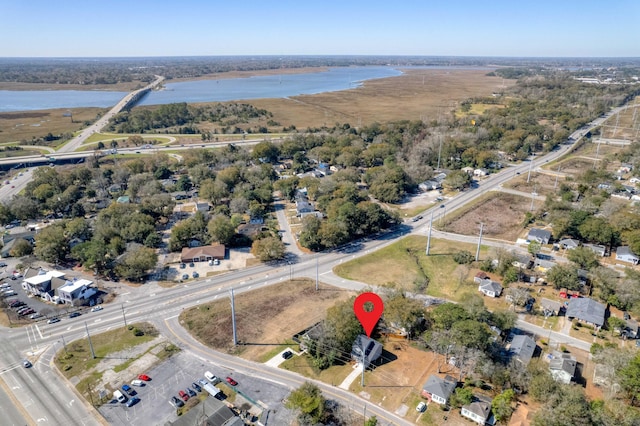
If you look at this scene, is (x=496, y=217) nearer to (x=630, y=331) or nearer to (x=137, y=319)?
(x=630, y=331)

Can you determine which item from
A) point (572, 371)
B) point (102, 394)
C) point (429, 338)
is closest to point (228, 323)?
point (102, 394)

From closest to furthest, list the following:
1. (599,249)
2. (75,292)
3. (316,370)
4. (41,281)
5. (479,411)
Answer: (479,411)
(316,370)
(75,292)
(41,281)
(599,249)

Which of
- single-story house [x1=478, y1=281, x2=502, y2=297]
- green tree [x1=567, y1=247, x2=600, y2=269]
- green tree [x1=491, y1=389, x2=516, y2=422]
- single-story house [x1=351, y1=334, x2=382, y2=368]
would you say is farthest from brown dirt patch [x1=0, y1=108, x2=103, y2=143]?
green tree [x1=567, y1=247, x2=600, y2=269]

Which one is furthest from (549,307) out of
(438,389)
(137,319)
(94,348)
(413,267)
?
(94,348)

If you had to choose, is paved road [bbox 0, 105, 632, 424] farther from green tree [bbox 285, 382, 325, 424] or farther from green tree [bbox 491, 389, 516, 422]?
green tree [bbox 491, 389, 516, 422]

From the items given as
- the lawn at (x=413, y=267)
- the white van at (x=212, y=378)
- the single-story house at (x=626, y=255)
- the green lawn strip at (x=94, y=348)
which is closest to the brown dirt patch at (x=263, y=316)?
the white van at (x=212, y=378)
